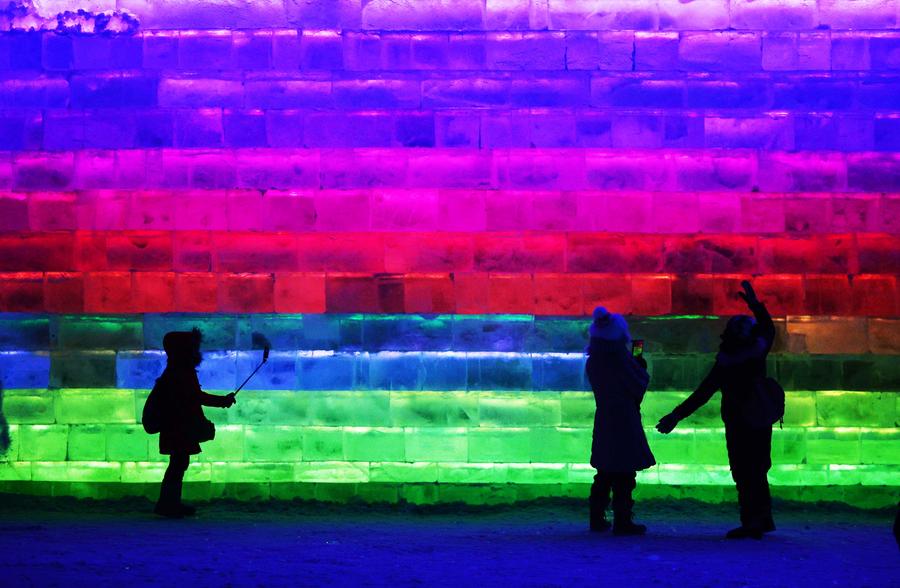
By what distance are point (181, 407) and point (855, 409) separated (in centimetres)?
486

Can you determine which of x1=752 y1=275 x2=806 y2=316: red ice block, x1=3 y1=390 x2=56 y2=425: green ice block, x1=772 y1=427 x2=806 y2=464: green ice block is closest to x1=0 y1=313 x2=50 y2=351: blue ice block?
x1=3 y1=390 x2=56 y2=425: green ice block

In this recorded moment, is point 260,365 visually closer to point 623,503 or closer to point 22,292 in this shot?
point 22,292

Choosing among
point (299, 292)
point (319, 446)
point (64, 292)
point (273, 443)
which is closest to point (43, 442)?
point (64, 292)

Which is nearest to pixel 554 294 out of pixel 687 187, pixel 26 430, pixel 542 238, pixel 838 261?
pixel 542 238

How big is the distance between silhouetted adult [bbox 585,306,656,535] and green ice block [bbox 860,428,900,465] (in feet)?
6.87

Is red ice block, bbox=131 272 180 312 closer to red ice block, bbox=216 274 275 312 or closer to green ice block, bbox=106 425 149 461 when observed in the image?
red ice block, bbox=216 274 275 312

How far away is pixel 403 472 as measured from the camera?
937cm

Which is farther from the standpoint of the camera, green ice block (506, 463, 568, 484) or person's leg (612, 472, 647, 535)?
green ice block (506, 463, 568, 484)

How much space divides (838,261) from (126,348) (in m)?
5.31

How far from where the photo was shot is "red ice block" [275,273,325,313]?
9.38 m

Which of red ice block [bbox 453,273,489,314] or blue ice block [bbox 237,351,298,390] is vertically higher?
red ice block [bbox 453,273,489,314]

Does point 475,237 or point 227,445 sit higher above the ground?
point 475,237

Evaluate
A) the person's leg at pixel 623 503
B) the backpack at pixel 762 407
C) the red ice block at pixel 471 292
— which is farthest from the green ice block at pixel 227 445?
the backpack at pixel 762 407

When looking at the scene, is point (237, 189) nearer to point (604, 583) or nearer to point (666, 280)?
point (666, 280)
